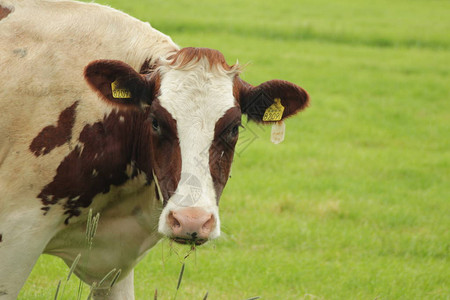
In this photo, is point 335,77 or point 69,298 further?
point 335,77

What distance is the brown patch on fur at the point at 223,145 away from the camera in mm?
4031

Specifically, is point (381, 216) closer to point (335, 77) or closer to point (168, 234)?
point (168, 234)

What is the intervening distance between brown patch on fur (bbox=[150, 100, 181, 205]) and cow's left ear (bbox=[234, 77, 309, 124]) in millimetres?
526

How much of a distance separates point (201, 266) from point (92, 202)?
2.32 m

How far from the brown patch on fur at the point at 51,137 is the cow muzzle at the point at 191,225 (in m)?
1.00

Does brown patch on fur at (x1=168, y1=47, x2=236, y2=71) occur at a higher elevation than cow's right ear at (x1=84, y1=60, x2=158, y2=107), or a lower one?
higher

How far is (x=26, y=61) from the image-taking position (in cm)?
450

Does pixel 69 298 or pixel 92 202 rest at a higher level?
pixel 92 202

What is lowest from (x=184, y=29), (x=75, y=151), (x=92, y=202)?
(x=184, y=29)

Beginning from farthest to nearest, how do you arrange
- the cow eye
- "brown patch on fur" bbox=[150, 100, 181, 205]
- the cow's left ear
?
1. the cow's left ear
2. the cow eye
3. "brown patch on fur" bbox=[150, 100, 181, 205]

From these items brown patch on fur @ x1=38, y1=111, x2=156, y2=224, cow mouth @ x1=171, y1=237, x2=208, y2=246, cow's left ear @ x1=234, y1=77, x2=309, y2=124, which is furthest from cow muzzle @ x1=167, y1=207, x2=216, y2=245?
cow's left ear @ x1=234, y1=77, x2=309, y2=124

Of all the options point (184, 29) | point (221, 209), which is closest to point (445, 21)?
point (184, 29)

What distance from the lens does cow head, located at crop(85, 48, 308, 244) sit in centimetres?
379

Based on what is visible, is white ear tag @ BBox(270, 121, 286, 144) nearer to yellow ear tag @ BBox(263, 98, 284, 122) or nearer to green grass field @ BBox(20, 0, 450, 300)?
yellow ear tag @ BBox(263, 98, 284, 122)
